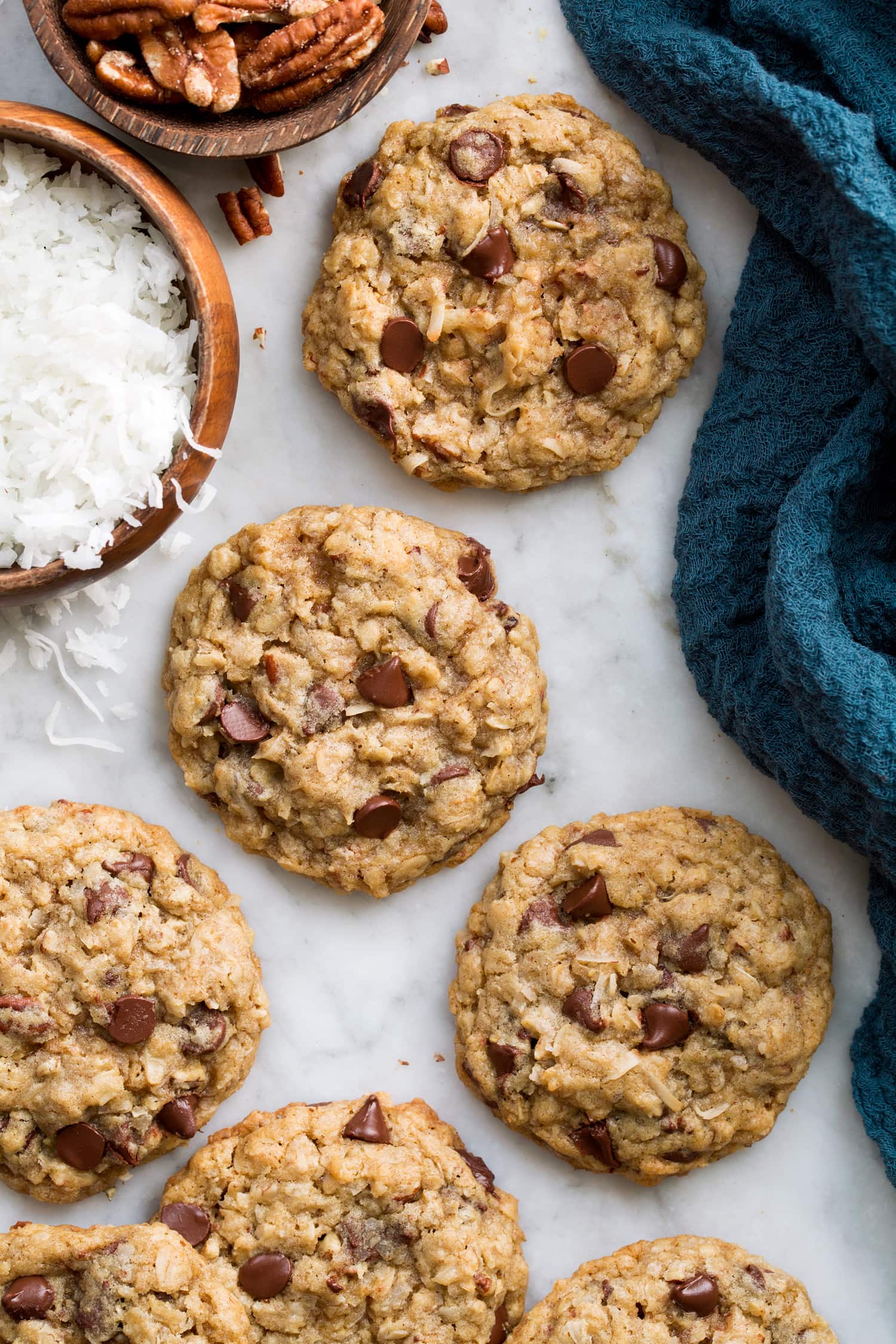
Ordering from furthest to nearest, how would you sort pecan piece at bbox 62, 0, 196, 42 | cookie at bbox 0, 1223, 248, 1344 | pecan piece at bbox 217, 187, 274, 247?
1. pecan piece at bbox 217, 187, 274, 247
2. cookie at bbox 0, 1223, 248, 1344
3. pecan piece at bbox 62, 0, 196, 42

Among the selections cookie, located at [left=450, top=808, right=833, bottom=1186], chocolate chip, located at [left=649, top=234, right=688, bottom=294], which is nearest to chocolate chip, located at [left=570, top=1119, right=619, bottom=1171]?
cookie, located at [left=450, top=808, right=833, bottom=1186]

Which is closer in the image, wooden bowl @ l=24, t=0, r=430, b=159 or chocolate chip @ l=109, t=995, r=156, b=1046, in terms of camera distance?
wooden bowl @ l=24, t=0, r=430, b=159

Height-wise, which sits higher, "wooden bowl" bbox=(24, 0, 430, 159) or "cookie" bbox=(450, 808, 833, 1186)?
"wooden bowl" bbox=(24, 0, 430, 159)

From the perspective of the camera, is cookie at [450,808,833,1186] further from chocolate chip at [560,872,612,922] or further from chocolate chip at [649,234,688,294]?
chocolate chip at [649,234,688,294]

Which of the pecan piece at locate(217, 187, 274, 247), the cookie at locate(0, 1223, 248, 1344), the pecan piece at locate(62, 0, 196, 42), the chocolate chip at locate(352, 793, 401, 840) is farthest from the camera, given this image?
the pecan piece at locate(217, 187, 274, 247)

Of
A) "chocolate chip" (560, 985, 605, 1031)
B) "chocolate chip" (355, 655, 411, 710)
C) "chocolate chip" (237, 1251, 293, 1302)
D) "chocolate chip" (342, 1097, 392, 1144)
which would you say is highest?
"chocolate chip" (355, 655, 411, 710)

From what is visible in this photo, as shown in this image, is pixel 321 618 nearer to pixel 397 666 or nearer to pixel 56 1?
pixel 397 666

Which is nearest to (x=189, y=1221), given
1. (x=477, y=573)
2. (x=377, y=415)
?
(x=477, y=573)
